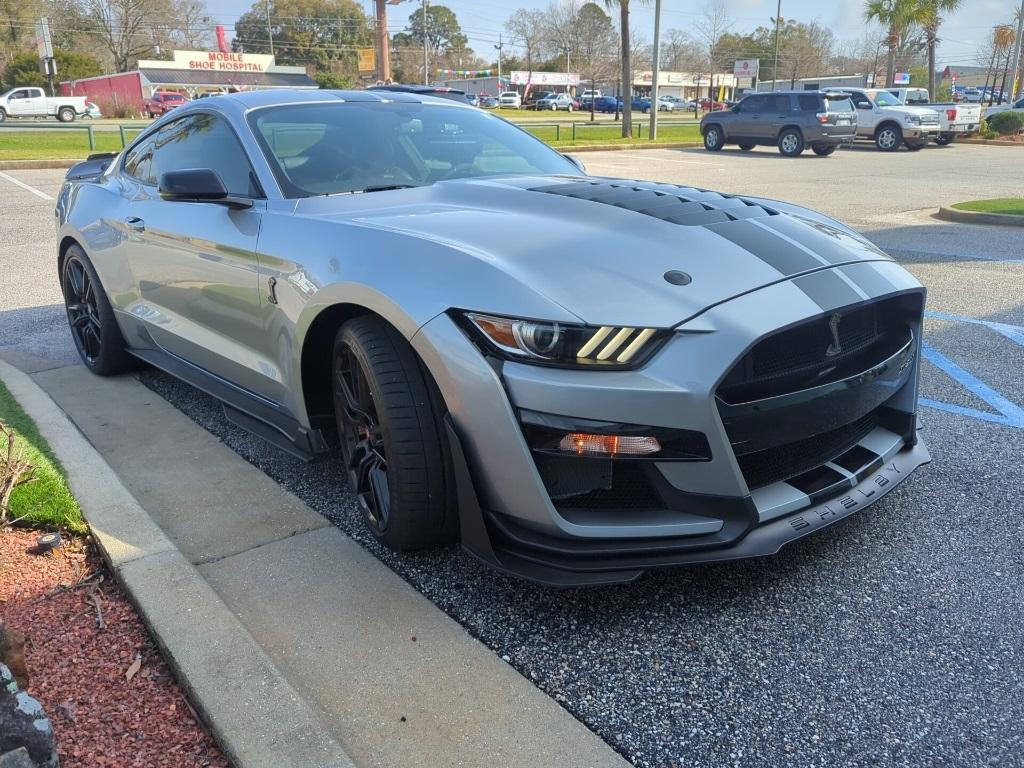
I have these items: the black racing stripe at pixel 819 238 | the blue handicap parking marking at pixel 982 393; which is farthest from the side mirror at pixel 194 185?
the blue handicap parking marking at pixel 982 393

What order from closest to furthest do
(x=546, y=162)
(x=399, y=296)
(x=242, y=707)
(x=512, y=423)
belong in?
(x=242, y=707), (x=512, y=423), (x=399, y=296), (x=546, y=162)

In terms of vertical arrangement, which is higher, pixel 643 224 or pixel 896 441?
pixel 643 224

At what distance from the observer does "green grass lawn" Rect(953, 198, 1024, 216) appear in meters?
11.1

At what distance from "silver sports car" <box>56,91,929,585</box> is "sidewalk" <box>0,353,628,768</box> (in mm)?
265

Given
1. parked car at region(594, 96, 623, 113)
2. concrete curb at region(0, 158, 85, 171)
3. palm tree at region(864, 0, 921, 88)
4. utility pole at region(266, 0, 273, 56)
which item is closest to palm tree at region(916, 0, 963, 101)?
palm tree at region(864, 0, 921, 88)

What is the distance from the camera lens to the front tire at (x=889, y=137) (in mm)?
25406

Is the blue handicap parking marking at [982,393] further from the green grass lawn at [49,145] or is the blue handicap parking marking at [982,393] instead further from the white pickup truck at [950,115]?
the white pickup truck at [950,115]

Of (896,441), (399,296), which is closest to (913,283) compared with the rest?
(896,441)

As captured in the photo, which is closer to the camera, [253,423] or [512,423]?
[512,423]

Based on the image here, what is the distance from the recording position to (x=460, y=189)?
338cm

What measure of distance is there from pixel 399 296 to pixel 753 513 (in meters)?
1.22

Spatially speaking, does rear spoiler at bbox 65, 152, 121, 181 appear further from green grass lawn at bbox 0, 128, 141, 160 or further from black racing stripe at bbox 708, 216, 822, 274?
green grass lawn at bbox 0, 128, 141, 160

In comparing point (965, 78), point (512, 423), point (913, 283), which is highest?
point (965, 78)

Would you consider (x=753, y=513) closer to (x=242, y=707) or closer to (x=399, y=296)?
(x=399, y=296)
